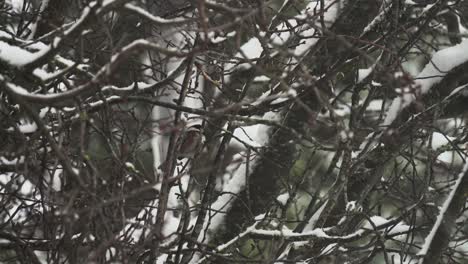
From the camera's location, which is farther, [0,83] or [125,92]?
[125,92]

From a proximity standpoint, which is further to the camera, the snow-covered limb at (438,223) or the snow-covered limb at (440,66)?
the snow-covered limb at (440,66)

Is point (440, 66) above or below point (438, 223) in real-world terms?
above

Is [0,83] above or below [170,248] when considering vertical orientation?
above

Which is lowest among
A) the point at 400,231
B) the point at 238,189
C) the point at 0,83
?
the point at 400,231

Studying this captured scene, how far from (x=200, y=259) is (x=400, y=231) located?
1.59 metres

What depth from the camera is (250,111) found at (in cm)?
447

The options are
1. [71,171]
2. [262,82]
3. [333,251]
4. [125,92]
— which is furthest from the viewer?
[262,82]

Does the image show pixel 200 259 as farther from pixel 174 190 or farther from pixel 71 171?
pixel 71 171

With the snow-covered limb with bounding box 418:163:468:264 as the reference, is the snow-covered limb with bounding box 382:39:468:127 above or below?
above

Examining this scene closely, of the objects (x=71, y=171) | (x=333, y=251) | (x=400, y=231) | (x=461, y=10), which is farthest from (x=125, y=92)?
(x=461, y=10)

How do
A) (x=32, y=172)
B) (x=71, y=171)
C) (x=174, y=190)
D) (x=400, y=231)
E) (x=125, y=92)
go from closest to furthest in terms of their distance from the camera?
(x=71, y=171)
(x=32, y=172)
(x=125, y=92)
(x=400, y=231)
(x=174, y=190)

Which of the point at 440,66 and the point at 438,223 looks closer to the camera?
the point at 438,223

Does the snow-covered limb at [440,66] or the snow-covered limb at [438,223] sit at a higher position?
the snow-covered limb at [440,66]

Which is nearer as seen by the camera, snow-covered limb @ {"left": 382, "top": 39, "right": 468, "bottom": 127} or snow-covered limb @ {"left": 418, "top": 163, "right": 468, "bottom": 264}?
snow-covered limb @ {"left": 418, "top": 163, "right": 468, "bottom": 264}
